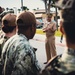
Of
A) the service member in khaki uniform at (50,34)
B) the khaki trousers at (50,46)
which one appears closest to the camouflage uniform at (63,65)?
the service member in khaki uniform at (50,34)

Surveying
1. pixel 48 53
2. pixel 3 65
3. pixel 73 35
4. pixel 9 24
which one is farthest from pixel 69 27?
pixel 48 53

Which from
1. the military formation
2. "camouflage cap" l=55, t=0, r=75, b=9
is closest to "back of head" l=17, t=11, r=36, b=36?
the military formation

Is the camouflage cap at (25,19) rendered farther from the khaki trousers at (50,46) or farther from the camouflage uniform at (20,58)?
the khaki trousers at (50,46)

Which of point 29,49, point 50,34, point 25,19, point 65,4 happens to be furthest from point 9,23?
point 50,34

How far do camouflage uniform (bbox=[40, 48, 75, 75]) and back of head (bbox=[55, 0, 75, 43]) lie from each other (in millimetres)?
94

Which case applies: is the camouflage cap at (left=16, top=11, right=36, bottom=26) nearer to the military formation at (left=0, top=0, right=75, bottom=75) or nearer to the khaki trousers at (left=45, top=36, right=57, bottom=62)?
the military formation at (left=0, top=0, right=75, bottom=75)

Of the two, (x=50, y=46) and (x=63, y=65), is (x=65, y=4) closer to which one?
(x=63, y=65)

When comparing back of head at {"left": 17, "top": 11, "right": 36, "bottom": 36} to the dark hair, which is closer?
the dark hair

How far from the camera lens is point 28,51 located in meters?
2.99

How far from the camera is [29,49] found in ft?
9.90

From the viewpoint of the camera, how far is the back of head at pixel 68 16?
6.20 feet

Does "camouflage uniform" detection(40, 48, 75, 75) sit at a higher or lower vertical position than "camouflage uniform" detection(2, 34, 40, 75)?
higher

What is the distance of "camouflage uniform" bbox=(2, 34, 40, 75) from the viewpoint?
9.73 ft

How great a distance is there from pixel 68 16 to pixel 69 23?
4 centimetres
